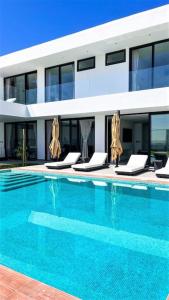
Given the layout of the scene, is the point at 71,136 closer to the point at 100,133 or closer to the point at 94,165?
the point at 100,133

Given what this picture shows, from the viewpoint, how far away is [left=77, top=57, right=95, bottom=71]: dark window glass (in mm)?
14500

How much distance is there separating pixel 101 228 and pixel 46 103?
10457mm

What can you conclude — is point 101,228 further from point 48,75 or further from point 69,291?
point 48,75

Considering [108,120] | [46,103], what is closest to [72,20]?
[46,103]

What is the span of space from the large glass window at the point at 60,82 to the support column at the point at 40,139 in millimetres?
2247

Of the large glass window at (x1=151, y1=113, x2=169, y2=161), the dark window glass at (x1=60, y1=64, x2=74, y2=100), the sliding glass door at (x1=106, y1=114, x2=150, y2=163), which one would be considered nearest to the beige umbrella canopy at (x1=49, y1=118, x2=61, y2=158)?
the dark window glass at (x1=60, y1=64, x2=74, y2=100)

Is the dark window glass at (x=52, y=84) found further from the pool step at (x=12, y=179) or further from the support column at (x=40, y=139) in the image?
the pool step at (x=12, y=179)

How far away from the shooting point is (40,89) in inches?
623

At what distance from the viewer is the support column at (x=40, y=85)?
51.9 feet

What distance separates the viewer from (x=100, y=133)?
48.0 feet

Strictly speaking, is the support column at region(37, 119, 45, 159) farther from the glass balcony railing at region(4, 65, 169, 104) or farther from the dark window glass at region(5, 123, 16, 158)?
the dark window glass at region(5, 123, 16, 158)

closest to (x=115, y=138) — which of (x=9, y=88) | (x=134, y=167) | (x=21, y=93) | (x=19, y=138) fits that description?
(x=134, y=167)

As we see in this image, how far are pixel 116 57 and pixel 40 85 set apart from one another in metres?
5.60

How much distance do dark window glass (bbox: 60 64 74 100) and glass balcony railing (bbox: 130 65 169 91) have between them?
3685mm
